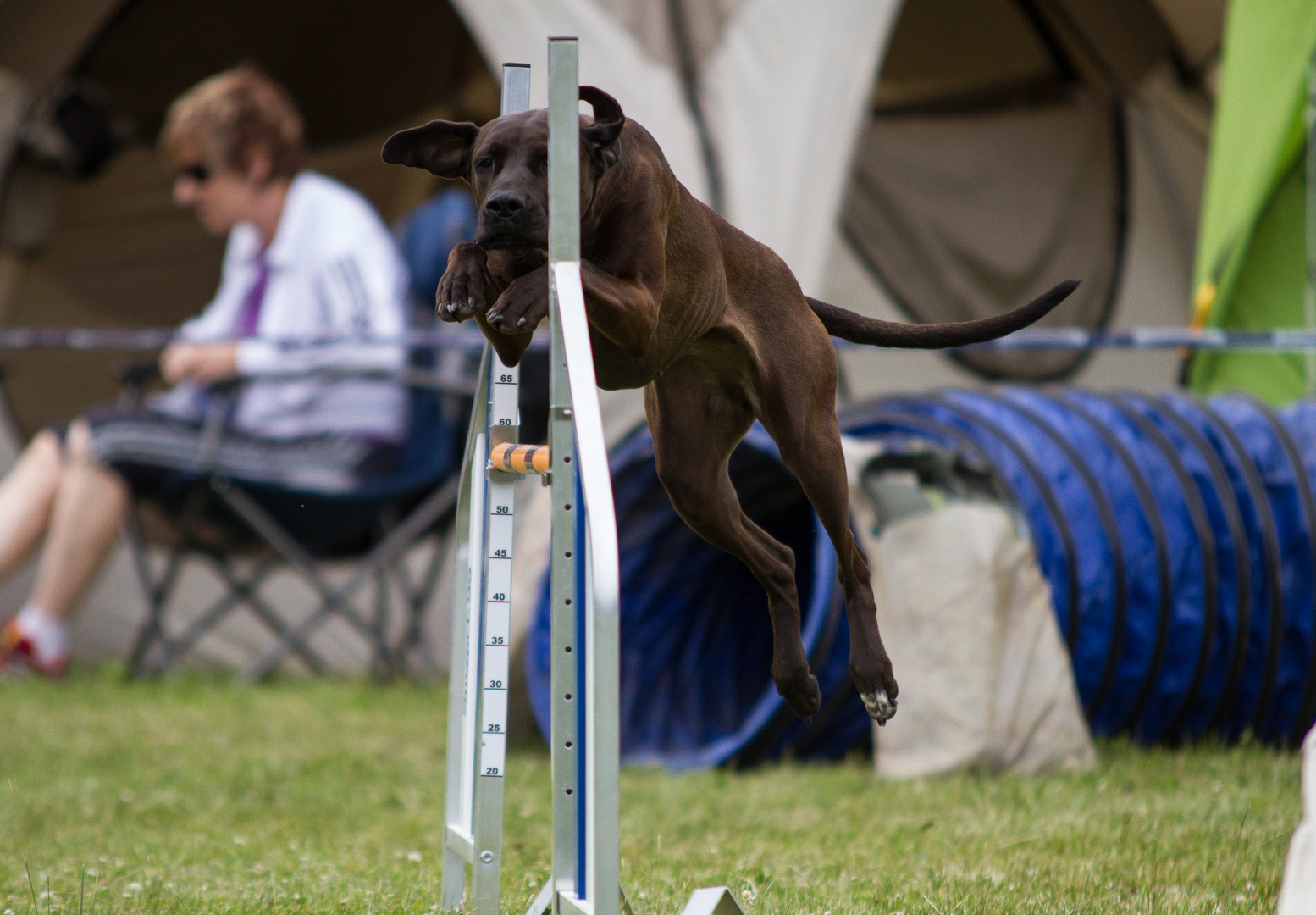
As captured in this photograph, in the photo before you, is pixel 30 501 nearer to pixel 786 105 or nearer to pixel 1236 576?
pixel 786 105

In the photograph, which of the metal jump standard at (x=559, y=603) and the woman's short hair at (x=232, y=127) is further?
the woman's short hair at (x=232, y=127)

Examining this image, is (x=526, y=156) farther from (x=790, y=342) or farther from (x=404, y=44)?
(x=404, y=44)

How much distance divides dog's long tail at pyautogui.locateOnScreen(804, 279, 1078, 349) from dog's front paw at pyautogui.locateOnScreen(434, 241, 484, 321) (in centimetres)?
33

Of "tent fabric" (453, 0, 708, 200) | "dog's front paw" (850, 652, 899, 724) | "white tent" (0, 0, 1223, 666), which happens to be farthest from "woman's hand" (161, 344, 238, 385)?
"dog's front paw" (850, 652, 899, 724)

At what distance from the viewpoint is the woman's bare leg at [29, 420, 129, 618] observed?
384 centimetres

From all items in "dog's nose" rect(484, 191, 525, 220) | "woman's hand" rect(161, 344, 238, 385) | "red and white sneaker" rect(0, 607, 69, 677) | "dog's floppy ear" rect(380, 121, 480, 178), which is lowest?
"red and white sneaker" rect(0, 607, 69, 677)

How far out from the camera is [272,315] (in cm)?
415

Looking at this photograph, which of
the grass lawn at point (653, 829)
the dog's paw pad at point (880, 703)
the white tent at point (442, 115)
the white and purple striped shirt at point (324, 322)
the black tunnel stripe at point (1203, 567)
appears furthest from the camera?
the white tent at point (442, 115)

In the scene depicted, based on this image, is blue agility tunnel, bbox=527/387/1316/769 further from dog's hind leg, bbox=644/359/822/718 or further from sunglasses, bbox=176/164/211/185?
sunglasses, bbox=176/164/211/185

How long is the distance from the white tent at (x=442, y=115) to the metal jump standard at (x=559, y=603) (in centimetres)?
271

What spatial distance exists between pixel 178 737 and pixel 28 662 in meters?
1.01

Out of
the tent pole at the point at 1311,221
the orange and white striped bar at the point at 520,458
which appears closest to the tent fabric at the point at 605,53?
the tent pole at the point at 1311,221

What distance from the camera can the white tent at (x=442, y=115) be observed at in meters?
4.66

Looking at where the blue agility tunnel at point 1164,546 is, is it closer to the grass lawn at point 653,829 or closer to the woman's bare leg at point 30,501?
the grass lawn at point 653,829
